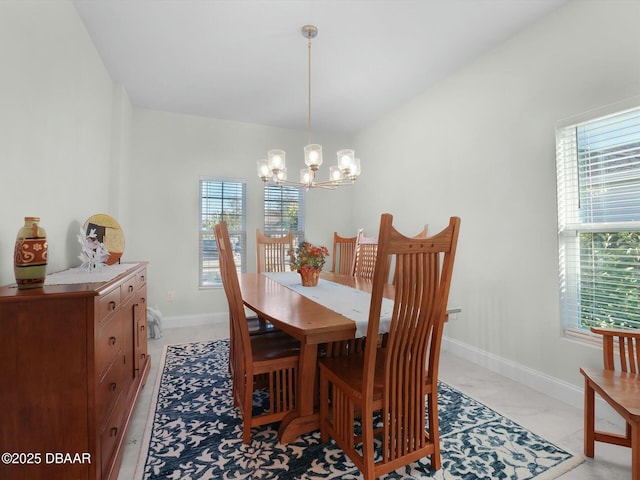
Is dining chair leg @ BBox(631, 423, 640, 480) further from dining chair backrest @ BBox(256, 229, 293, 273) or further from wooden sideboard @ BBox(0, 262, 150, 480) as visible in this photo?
dining chair backrest @ BBox(256, 229, 293, 273)

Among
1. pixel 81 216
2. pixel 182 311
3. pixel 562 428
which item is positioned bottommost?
pixel 562 428

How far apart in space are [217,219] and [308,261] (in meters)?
2.27

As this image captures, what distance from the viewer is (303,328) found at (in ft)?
4.66

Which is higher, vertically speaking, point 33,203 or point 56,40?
point 56,40

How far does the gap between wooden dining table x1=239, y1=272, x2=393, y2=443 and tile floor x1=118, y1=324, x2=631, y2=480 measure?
87cm

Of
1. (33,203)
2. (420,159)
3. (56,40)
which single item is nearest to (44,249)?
(33,203)

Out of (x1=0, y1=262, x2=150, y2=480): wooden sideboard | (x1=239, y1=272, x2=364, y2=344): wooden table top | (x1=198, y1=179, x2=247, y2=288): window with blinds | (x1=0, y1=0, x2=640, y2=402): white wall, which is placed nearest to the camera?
(x1=0, y1=262, x2=150, y2=480): wooden sideboard

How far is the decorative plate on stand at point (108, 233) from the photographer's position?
2.31m

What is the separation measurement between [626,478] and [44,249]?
285 cm

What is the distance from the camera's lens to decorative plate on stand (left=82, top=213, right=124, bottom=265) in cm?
231

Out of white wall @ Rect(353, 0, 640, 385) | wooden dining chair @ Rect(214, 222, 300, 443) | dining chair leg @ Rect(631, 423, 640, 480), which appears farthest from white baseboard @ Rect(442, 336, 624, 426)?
wooden dining chair @ Rect(214, 222, 300, 443)

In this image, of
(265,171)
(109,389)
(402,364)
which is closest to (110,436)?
(109,389)

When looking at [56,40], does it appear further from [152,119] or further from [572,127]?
[572,127]

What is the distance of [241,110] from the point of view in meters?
3.98
